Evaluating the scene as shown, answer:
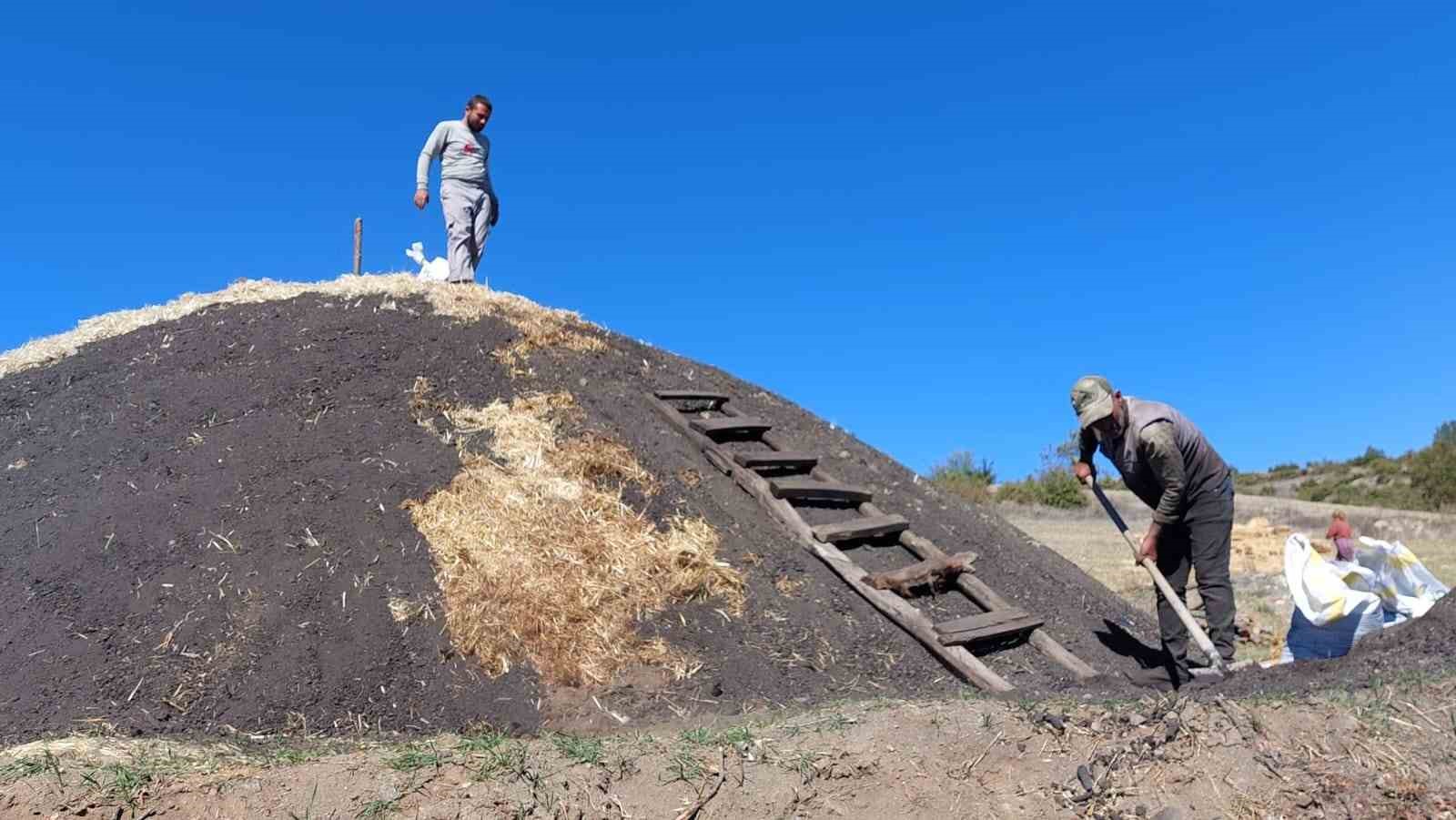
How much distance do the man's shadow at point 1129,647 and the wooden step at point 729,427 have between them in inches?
112

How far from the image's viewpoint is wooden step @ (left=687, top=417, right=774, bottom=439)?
7.94m

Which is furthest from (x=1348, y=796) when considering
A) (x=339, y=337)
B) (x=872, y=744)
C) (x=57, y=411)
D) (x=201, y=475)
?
(x=57, y=411)

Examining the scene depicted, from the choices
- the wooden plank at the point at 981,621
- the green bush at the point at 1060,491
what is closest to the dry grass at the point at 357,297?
the wooden plank at the point at 981,621

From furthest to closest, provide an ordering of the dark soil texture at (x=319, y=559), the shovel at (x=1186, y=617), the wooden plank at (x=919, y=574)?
1. the wooden plank at (x=919, y=574)
2. the shovel at (x=1186, y=617)
3. the dark soil texture at (x=319, y=559)

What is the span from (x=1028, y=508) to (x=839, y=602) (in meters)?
17.9

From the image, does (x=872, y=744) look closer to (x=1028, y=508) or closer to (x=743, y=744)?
(x=743, y=744)

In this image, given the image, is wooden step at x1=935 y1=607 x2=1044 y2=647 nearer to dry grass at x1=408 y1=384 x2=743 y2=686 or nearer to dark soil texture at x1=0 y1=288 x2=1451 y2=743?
dark soil texture at x1=0 y1=288 x2=1451 y2=743

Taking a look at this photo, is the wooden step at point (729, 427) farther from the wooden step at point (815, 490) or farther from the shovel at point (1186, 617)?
the shovel at point (1186, 617)

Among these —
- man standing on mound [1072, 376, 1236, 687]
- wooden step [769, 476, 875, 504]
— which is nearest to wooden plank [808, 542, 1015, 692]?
wooden step [769, 476, 875, 504]

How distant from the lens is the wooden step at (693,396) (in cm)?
849

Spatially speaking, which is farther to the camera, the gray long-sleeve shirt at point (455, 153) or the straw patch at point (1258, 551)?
the straw patch at point (1258, 551)

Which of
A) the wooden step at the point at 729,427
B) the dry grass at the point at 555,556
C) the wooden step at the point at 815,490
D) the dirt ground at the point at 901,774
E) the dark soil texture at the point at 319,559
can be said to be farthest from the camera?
the wooden step at the point at 729,427

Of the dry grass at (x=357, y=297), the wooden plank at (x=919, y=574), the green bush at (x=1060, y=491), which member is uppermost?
the green bush at (x=1060, y=491)

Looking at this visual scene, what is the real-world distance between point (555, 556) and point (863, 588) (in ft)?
6.23
